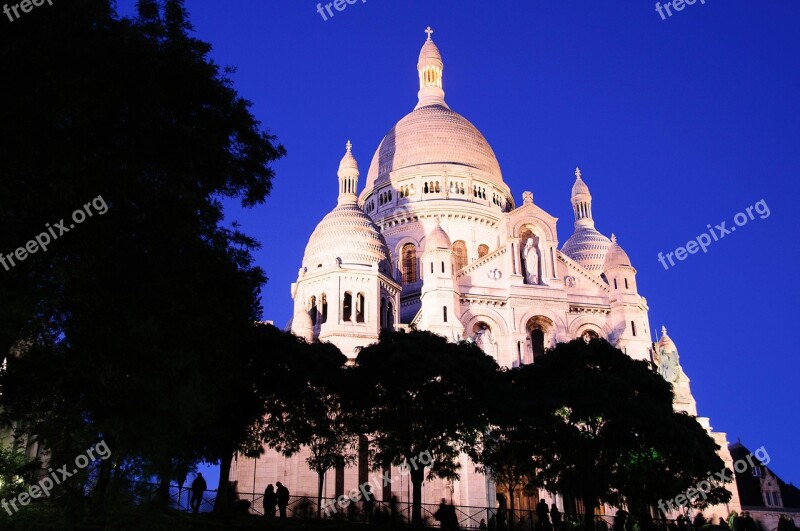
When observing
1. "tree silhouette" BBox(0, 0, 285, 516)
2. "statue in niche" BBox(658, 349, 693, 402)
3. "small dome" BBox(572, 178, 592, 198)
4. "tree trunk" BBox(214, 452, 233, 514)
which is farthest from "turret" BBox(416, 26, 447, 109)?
"tree silhouette" BBox(0, 0, 285, 516)

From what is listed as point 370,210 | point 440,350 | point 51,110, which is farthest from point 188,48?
point 370,210

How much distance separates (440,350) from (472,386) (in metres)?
2.29

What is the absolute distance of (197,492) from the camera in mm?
28219

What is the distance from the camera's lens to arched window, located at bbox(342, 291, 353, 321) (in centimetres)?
5550

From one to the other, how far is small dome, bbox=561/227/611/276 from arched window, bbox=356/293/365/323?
1188 inches

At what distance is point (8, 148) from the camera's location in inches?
648

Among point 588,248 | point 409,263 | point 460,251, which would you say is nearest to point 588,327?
point 460,251

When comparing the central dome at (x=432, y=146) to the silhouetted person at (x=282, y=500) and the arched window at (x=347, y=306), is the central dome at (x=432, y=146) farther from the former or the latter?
the silhouetted person at (x=282, y=500)

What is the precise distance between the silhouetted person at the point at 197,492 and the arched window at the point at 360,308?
87.4 ft

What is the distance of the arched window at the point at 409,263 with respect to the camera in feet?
231

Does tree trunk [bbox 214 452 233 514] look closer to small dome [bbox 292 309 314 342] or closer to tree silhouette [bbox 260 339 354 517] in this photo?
tree silhouette [bbox 260 339 354 517]

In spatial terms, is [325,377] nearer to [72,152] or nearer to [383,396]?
[383,396]

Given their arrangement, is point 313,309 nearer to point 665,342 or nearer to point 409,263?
point 409,263

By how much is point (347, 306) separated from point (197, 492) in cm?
2880
